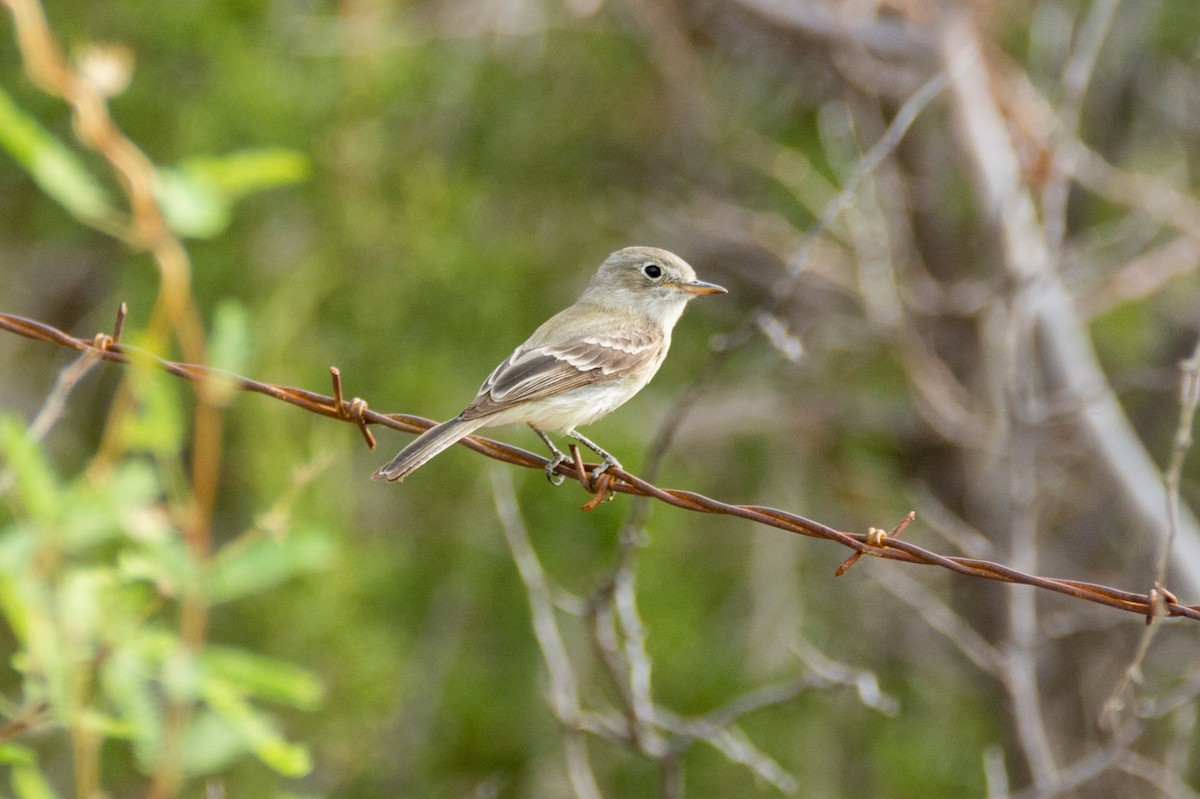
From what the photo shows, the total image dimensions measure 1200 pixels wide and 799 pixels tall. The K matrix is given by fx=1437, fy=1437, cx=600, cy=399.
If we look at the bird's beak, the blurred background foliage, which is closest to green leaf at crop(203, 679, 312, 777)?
the blurred background foliage

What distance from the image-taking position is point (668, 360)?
9.00 metres

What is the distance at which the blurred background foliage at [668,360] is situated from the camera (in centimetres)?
703

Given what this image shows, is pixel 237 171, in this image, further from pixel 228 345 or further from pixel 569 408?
pixel 569 408

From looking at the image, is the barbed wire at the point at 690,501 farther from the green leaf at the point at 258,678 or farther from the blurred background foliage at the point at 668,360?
the blurred background foliage at the point at 668,360

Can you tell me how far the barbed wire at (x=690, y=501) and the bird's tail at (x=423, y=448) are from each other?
260 mm

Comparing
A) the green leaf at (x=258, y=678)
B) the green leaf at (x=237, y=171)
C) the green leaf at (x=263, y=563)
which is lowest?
the green leaf at (x=258, y=678)

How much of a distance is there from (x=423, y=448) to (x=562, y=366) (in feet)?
3.32

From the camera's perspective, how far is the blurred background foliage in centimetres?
703

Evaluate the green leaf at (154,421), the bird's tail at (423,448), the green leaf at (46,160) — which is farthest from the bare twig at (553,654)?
the green leaf at (46,160)

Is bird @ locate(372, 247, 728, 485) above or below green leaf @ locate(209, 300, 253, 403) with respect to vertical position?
above

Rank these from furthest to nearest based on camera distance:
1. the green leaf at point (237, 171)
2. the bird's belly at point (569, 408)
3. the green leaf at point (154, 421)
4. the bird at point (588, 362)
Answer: the bird's belly at point (569, 408) → the bird at point (588, 362) → the green leaf at point (237, 171) → the green leaf at point (154, 421)

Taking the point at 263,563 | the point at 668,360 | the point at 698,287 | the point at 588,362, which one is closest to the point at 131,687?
the point at 263,563

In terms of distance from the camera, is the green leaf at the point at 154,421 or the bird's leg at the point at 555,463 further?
the bird's leg at the point at 555,463

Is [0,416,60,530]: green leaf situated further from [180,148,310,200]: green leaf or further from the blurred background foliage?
the blurred background foliage
